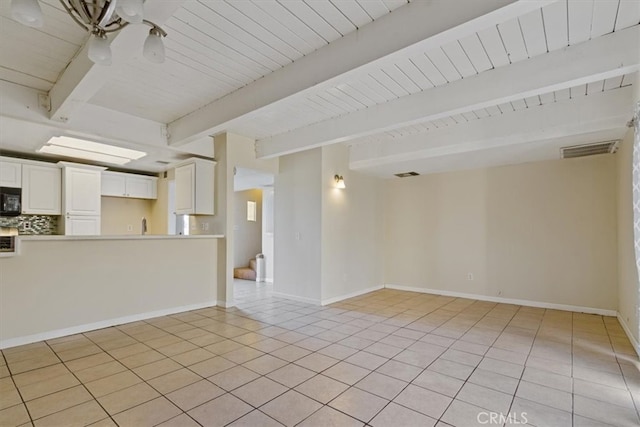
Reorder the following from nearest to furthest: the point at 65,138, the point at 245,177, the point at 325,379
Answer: the point at 325,379 → the point at 65,138 → the point at 245,177

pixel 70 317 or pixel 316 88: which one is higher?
pixel 316 88

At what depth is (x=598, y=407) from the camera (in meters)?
2.10

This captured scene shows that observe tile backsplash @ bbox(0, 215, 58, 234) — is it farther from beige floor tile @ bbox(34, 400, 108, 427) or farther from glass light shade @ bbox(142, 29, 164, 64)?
glass light shade @ bbox(142, 29, 164, 64)

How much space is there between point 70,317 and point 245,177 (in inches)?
139

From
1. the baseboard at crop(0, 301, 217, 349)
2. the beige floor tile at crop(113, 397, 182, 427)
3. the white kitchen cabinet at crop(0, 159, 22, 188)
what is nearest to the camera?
the beige floor tile at crop(113, 397, 182, 427)

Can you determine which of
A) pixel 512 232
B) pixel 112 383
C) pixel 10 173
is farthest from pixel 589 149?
pixel 10 173

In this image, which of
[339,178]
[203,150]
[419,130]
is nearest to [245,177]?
[203,150]

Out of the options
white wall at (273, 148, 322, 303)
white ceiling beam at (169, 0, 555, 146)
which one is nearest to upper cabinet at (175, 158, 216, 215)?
white wall at (273, 148, 322, 303)

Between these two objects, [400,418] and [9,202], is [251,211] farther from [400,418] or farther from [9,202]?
[400,418]

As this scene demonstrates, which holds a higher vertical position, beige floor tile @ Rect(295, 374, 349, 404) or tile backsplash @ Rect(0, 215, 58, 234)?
tile backsplash @ Rect(0, 215, 58, 234)

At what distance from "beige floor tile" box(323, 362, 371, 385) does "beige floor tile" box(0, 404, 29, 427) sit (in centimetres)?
202

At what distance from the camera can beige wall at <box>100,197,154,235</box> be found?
6.41 meters

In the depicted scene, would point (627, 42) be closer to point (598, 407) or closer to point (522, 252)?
point (598, 407)

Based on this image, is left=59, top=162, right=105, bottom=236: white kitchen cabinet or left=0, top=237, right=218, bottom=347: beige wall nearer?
left=0, top=237, right=218, bottom=347: beige wall
